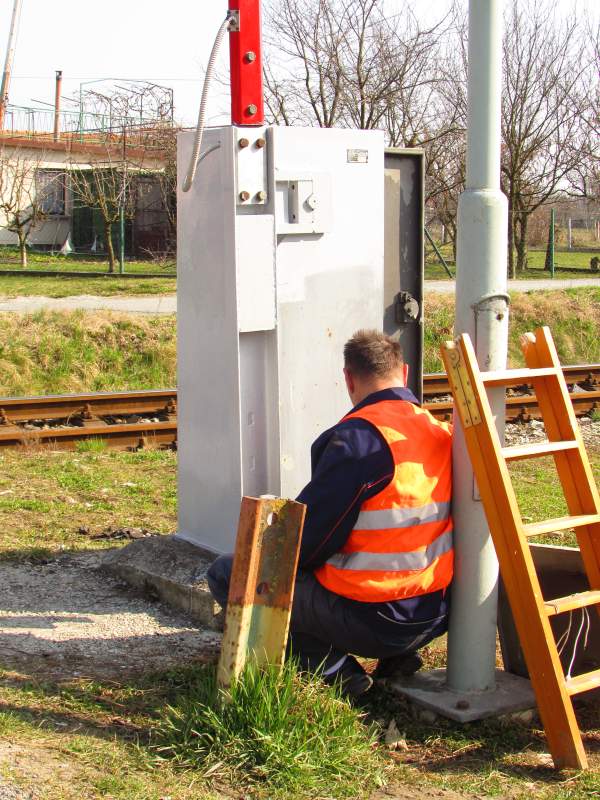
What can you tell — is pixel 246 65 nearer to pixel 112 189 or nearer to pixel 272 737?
pixel 272 737

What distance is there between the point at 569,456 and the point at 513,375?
0.49m

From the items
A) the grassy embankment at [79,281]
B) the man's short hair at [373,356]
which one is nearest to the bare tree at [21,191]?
the grassy embankment at [79,281]

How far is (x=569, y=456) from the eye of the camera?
423 centimetres

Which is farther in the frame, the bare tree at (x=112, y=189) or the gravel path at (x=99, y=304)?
the bare tree at (x=112, y=189)

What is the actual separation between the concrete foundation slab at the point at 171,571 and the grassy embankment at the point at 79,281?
45.1ft

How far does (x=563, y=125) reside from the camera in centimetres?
2842

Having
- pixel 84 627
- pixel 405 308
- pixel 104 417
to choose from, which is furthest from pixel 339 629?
pixel 104 417

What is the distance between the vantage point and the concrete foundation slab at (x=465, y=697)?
411 centimetres

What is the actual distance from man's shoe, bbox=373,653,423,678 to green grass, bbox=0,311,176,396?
9183 mm

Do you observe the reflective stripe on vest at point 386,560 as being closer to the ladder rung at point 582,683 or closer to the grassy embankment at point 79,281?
the ladder rung at point 582,683

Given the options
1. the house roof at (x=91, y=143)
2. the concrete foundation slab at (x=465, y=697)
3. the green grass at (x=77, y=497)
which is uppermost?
the house roof at (x=91, y=143)

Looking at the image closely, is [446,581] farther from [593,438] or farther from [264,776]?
[593,438]

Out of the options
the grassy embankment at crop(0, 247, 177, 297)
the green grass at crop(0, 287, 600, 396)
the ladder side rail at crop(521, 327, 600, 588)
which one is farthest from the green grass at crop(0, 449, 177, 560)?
the grassy embankment at crop(0, 247, 177, 297)

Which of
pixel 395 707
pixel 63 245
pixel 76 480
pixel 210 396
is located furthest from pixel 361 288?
pixel 63 245
